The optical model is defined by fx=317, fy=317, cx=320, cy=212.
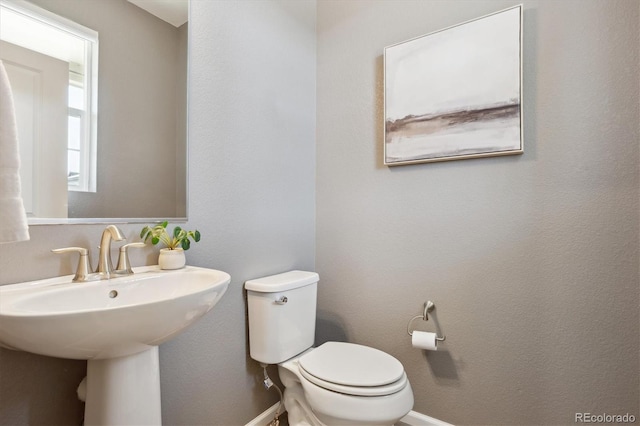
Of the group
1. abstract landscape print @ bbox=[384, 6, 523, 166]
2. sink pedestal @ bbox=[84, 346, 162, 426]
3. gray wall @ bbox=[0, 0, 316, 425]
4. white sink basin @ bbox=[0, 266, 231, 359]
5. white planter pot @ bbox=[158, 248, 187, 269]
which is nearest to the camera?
white sink basin @ bbox=[0, 266, 231, 359]

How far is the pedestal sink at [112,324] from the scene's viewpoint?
0.62 metres

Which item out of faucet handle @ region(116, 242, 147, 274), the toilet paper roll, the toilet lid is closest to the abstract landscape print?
the toilet paper roll

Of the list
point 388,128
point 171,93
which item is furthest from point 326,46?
point 171,93

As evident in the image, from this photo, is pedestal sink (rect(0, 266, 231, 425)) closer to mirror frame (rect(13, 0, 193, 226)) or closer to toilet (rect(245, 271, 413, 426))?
mirror frame (rect(13, 0, 193, 226))

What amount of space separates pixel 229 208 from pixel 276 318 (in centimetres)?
52

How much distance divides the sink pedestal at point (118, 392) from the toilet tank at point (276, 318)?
1.79ft

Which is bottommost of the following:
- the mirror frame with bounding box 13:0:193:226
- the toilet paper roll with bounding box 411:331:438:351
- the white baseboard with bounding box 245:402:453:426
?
the white baseboard with bounding box 245:402:453:426

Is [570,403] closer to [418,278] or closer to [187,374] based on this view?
[418,278]

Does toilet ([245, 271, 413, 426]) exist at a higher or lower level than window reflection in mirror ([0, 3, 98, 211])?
lower

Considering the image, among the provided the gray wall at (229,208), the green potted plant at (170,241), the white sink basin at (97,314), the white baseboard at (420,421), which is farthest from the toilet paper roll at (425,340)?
the green potted plant at (170,241)

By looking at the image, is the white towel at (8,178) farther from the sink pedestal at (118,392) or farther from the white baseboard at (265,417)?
the white baseboard at (265,417)

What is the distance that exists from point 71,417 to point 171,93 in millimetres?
1134

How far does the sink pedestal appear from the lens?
0.83m

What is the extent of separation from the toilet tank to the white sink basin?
0.41 metres
